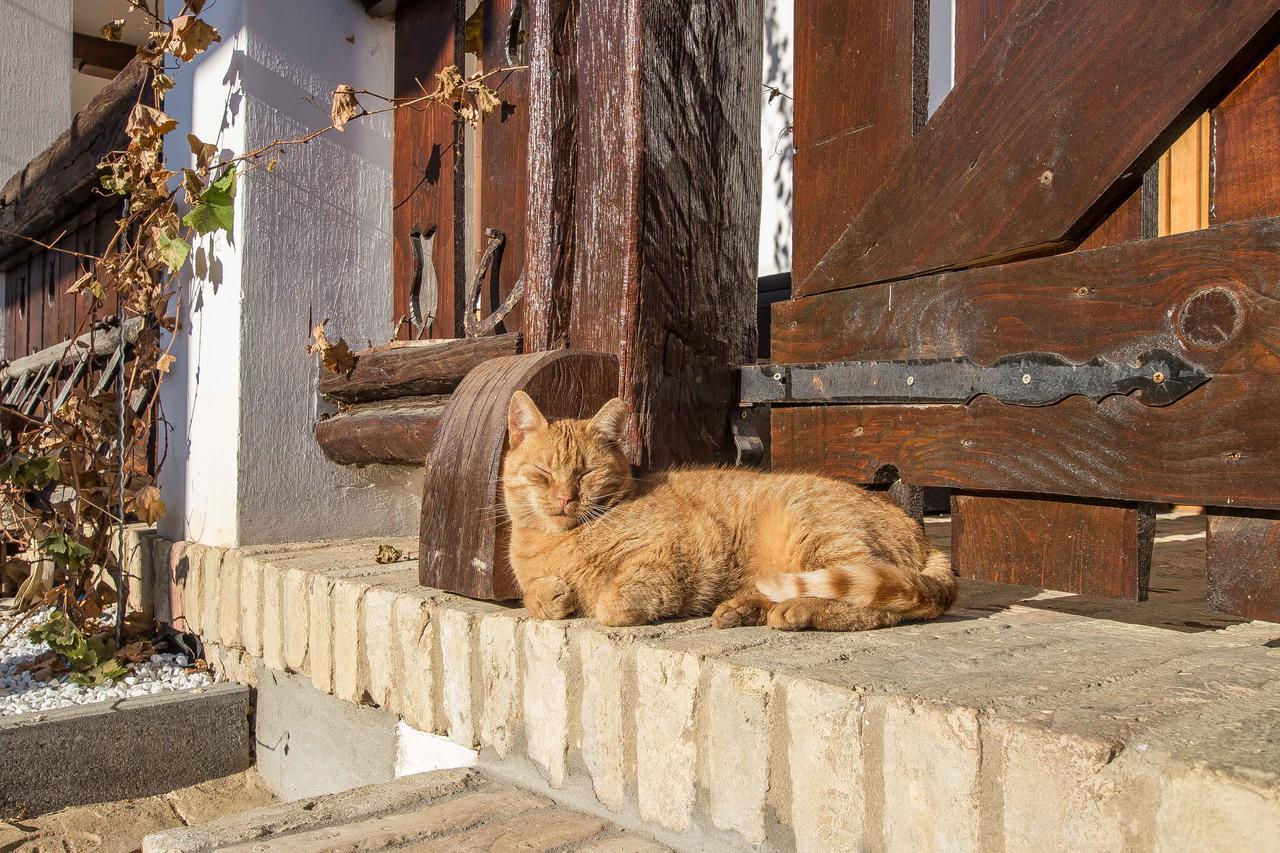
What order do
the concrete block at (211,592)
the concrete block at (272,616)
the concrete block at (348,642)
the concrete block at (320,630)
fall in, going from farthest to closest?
1. the concrete block at (211,592)
2. the concrete block at (272,616)
3. the concrete block at (320,630)
4. the concrete block at (348,642)

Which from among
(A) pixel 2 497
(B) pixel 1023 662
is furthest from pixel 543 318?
(A) pixel 2 497

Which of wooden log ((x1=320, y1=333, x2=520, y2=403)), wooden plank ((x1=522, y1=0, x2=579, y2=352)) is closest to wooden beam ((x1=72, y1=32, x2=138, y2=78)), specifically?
wooden log ((x1=320, y1=333, x2=520, y2=403))

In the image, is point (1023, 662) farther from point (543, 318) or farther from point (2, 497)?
point (2, 497)

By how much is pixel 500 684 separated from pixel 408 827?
42 centimetres

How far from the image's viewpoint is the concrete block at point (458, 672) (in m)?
2.24

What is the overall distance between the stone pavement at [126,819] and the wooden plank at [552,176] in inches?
73.7

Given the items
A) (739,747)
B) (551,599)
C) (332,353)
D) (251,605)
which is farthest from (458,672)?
(332,353)

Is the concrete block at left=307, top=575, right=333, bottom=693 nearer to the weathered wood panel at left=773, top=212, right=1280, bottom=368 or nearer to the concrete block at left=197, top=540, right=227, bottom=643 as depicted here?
the concrete block at left=197, top=540, right=227, bottom=643

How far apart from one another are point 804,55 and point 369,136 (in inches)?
85.3

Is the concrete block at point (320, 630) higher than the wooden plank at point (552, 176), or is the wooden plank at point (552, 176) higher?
the wooden plank at point (552, 176)

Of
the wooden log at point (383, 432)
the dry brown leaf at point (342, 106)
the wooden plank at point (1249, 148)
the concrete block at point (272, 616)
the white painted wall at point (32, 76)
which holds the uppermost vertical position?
the white painted wall at point (32, 76)

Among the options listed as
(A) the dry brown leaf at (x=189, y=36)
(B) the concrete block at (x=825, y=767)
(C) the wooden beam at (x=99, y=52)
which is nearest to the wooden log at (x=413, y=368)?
(A) the dry brown leaf at (x=189, y=36)

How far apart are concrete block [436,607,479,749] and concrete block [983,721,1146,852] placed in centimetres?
131

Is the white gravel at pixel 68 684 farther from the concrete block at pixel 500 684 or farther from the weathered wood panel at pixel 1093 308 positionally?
the weathered wood panel at pixel 1093 308
